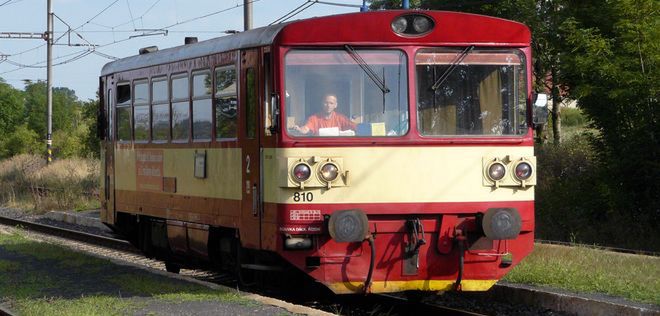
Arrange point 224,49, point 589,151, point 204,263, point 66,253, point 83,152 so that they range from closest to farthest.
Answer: point 224,49 < point 204,263 < point 66,253 < point 589,151 < point 83,152

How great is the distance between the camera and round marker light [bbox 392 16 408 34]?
1052 centimetres

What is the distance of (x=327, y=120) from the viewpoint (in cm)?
1042

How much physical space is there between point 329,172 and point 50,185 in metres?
29.1

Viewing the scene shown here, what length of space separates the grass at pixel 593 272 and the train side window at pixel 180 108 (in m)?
4.20

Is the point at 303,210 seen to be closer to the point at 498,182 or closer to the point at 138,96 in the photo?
the point at 498,182

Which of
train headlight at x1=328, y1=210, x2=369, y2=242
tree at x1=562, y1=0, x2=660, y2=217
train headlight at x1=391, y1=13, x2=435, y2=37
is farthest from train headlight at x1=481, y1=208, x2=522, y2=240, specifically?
tree at x1=562, y1=0, x2=660, y2=217

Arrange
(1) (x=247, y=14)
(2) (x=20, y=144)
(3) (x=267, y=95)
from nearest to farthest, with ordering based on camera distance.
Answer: (3) (x=267, y=95) < (1) (x=247, y=14) < (2) (x=20, y=144)

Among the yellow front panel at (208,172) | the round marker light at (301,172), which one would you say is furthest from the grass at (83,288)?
the round marker light at (301,172)

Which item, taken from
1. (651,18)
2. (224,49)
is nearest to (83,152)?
(651,18)

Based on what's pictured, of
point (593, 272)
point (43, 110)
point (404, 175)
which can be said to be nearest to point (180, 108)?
point (404, 175)

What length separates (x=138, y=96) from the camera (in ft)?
48.8

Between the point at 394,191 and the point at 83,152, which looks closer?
the point at 394,191

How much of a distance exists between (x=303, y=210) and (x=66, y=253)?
24.4 feet

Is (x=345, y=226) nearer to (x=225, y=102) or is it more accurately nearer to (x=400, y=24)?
(x=400, y=24)
